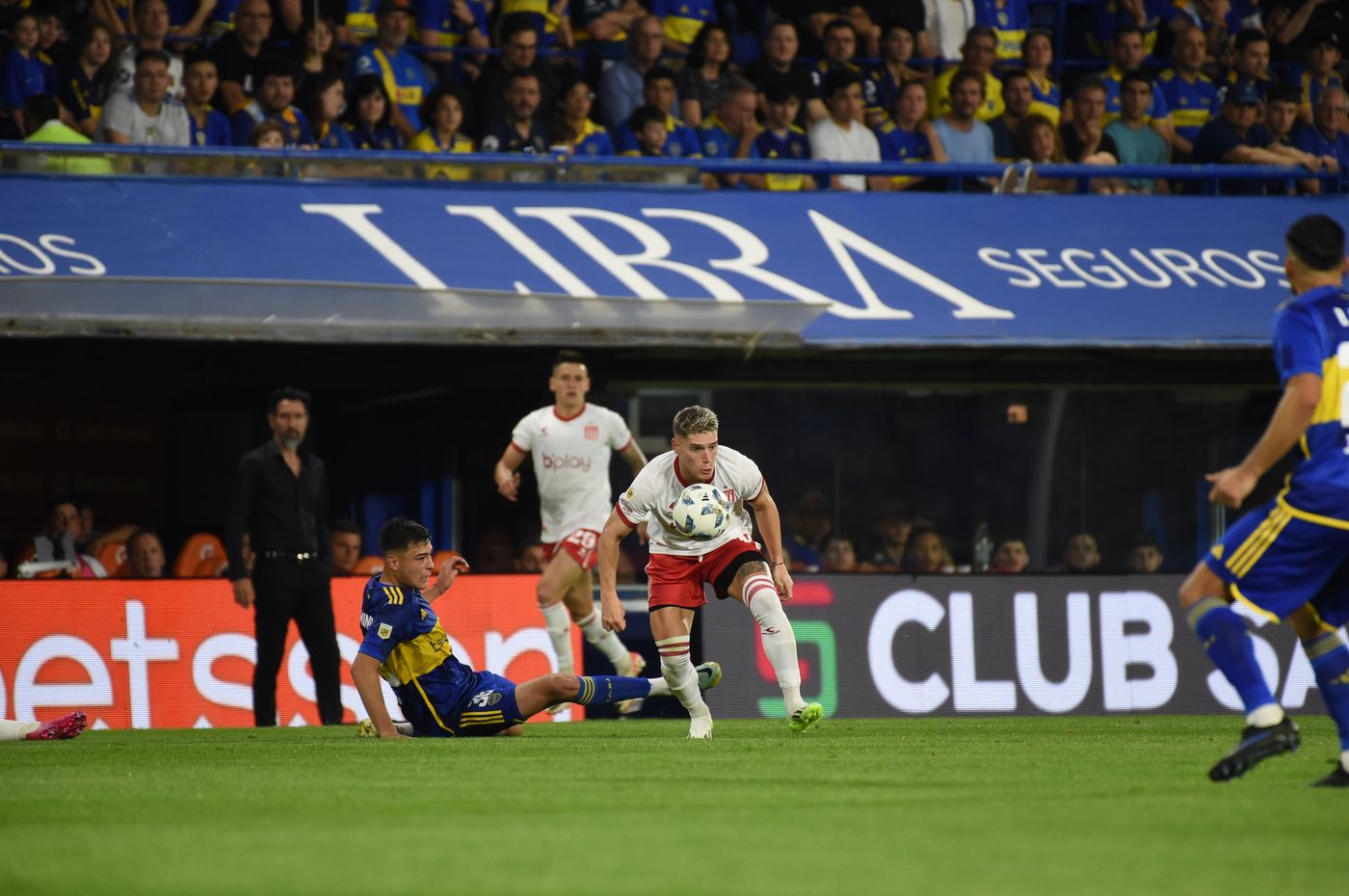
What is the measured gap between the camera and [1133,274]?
15.8m

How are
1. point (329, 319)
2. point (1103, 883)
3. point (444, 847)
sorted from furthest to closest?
point (329, 319), point (444, 847), point (1103, 883)

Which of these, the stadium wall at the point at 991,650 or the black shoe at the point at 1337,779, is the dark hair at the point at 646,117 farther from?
the black shoe at the point at 1337,779

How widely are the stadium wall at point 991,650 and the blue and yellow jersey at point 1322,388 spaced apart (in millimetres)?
7483

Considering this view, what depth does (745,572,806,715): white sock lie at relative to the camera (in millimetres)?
9836

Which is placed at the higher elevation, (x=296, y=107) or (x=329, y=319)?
(x=296, y=107)

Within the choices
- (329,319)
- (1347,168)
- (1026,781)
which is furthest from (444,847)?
(1347,168)

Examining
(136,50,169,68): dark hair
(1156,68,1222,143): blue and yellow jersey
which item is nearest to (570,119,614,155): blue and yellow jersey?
(136,50,169,68): dark hair

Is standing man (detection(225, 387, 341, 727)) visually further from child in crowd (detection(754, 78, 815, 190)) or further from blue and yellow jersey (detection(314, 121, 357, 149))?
child in crowd (detection(754, 78, 815, 190))

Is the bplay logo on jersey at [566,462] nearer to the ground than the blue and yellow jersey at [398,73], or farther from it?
nearer to the ground

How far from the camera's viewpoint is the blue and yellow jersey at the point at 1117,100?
18141 mm

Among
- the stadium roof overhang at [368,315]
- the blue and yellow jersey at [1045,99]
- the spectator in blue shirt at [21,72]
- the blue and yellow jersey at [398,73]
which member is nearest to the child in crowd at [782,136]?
the blue and yellow jersey at [1045,99]

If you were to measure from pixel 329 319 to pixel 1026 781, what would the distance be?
779 centimetres

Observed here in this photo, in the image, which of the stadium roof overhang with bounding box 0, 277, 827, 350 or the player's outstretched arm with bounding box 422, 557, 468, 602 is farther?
the stadium roof overhang with bounding box 0, 277, 827, 350

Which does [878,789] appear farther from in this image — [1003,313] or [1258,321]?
[1258,321]
